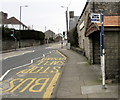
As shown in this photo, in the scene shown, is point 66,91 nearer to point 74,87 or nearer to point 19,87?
point 74,87

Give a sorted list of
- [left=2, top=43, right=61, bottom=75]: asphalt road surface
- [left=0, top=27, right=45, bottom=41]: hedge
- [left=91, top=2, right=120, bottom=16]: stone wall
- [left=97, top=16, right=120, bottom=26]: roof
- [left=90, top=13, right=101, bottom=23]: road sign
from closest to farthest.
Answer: [left=90, top=13, right=101, bottom=23]: road sign
[left=97, top=16, right=120, bottom=26]: roof
[left=91, top=2, right=120, bottom=16]: stone wall
[left=2, top=43, right=61, bottom=75]: asphalt road surface
[left=0, top=27, right=45, bottom=41]: hedge

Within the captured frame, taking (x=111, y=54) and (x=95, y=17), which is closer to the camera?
(x=95, y=17)

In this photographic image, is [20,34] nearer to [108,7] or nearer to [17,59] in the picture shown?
[17,59]

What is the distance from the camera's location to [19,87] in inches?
277

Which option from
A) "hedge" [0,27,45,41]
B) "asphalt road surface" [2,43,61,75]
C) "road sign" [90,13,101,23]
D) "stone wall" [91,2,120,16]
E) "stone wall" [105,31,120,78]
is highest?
"hedge" [0,27,45,41]

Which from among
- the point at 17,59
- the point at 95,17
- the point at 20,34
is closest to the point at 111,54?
the point at 95,17

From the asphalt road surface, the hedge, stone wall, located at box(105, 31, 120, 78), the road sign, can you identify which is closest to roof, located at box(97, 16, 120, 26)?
stone wall, located at box(105, 31, 120, 78)

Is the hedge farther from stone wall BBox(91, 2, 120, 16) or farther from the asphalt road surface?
stone wall BBox(91, 2, 120, 16)

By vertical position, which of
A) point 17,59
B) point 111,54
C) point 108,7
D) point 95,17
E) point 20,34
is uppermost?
point 20,34

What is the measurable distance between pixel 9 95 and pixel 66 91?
85.1 inches

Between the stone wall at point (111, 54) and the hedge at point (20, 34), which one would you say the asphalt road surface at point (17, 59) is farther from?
the hedge at point (20, 34)

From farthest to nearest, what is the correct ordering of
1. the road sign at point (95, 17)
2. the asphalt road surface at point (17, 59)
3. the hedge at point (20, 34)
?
the hedge at point (20, 34)
the asphalt road surface at point (17, 59)
the road sign at point (95, 17)

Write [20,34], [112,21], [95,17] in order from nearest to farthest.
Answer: [95,17], [112,21], [20,34]

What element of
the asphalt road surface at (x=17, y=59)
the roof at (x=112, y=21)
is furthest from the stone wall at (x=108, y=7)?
the asphalt road surface at (x=17, y=59)
